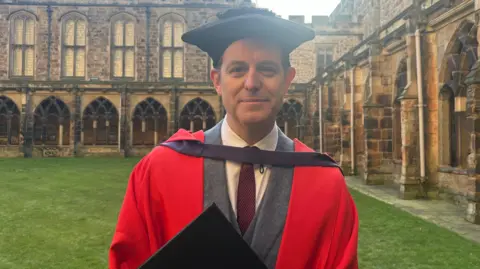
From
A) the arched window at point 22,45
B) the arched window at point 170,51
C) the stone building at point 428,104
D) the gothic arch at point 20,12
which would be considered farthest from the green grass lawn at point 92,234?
the gothic arch at point 20,12

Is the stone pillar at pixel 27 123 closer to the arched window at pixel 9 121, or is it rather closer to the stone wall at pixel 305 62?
the arched window at pixel 9 121

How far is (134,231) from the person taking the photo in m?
1.37

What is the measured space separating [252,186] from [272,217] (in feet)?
0.41

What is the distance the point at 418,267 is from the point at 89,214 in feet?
15.7

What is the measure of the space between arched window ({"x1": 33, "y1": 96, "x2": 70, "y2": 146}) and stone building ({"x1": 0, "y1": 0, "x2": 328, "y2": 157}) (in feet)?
0.16

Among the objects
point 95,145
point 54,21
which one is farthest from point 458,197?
point 54,21

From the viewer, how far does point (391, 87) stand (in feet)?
38.4

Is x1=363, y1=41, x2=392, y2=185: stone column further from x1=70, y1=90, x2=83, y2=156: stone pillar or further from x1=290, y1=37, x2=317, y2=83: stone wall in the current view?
x1=70, y1=90, x2=83, y2=156: stone pillar

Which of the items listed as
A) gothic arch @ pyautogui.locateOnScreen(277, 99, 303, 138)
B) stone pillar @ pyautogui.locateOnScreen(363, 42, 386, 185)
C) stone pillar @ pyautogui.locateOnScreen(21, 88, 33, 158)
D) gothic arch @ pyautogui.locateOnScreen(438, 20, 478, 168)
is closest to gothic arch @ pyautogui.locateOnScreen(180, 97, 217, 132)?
gothic arch @ pyautogui.locateOnScreen(277, 99, 303, 138)

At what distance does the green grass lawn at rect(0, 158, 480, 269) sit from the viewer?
438cm

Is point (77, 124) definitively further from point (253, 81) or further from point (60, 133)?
point (253, 81)

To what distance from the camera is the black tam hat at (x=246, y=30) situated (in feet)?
4.70

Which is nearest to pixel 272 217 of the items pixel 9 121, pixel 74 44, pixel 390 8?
pixel 390 8

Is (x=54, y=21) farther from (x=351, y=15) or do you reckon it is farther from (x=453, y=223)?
(x=453, y=223)
